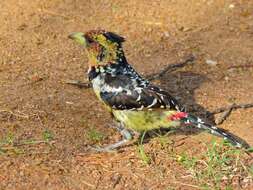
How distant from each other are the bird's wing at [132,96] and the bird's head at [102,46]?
17cm

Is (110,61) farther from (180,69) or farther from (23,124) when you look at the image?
(180,69)

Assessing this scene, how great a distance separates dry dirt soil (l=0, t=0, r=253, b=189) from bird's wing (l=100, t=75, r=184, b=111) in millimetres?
342

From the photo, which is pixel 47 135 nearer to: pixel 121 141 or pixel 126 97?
pixel 121 141

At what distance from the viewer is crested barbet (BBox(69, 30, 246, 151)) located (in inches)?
199

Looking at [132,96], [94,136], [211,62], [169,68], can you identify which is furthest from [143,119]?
[211,62]

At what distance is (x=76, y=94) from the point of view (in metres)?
5.91

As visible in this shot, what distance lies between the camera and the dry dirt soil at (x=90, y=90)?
4.83 meters

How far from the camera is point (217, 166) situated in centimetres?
497

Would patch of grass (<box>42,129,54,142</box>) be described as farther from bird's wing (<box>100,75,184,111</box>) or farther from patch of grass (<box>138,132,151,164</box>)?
patch of grass (<box>138,132,151,164</box>)

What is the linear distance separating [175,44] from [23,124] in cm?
232

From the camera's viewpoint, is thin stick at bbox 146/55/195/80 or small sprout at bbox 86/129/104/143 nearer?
small sprout at bbox 86/129/104/143

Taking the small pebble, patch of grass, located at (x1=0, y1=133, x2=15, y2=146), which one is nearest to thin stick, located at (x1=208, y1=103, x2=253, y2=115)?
the small pebble

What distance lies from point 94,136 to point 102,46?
70 centimetres

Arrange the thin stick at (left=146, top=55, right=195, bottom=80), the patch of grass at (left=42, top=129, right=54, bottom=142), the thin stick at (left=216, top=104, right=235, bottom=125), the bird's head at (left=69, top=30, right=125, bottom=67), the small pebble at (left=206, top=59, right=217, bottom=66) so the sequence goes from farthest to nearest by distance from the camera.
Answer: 1. the small pebble at (left=206, top=59, right=217, bottom=66)
2. the thin stick at (left=146, top=55, right=195, bottom=80)
3. the thin stick at (left=216, top=104, right=235, bottom=125)
4. the bird's head at (left=69, top=30, right=125, bottom=67)
5. the patch of grass at (left=42, top=129, right=54, bottom=142)
